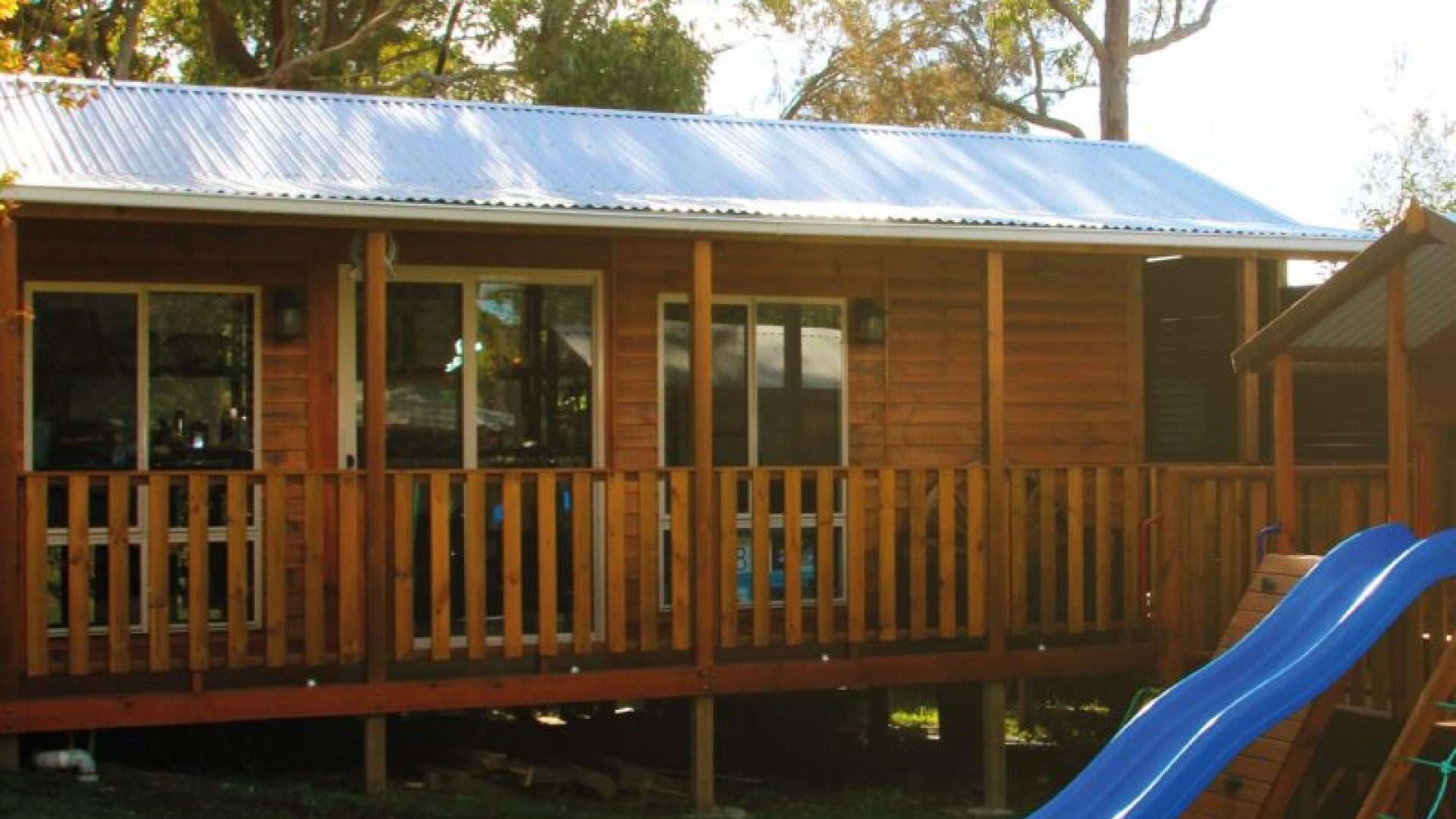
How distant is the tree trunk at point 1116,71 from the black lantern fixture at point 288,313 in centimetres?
1683

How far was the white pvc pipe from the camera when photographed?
9.78 metres

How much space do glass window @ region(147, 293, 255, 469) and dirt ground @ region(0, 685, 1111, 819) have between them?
1614mm

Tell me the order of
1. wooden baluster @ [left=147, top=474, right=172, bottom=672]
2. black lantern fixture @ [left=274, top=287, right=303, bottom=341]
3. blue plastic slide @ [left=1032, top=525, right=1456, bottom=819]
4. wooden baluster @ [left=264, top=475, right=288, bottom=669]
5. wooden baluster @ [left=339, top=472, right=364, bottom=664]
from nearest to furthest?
blue plastic slide @ [left=1032, top=525, right=1456, bottom=819] → wooden baluster @ [left=147, top=474, right=172, bottom=672] → wooden baluster @ [left=264, top=475, right=288, bottom=669] → wooden baluster @ [left=339, top=472, right=364, bottom=664] → black lantern fixture @ [left=274, top=287, right=303, bottom=341]

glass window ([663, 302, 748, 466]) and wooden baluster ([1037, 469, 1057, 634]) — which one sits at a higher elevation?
glass window ([663, 302, 748, 466])

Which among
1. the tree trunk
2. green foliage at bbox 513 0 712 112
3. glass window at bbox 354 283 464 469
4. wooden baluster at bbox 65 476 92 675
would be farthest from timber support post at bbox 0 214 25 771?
the tree trunk

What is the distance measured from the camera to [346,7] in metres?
→ 24.8

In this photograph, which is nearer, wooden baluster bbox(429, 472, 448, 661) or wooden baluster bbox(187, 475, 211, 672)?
wooden baluster bbox(187, 475, 211, 672)

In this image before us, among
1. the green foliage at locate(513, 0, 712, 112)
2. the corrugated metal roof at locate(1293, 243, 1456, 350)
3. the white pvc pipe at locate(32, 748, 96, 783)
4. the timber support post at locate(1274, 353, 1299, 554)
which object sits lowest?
the white pvc pipe at locate(32, 748, 96, 783)

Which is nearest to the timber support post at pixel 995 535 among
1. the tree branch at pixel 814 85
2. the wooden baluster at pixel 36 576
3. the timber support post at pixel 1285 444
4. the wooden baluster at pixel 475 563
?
the timber support post at pixel 1285 444

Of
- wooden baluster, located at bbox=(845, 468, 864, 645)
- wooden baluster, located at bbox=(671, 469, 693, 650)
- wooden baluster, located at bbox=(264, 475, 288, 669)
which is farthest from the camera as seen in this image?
wooden baluster, located at bbox=(845, 468, 864, 645)

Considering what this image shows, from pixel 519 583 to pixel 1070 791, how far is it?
3.83 m

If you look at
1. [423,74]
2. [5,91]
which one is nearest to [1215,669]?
[5,91]

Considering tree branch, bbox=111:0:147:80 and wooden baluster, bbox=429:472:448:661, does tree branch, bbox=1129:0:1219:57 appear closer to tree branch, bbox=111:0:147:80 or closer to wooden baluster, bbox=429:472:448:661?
tree branch, bbox=111:0:147:80

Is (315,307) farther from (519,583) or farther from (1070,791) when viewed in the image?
(1070,791)
